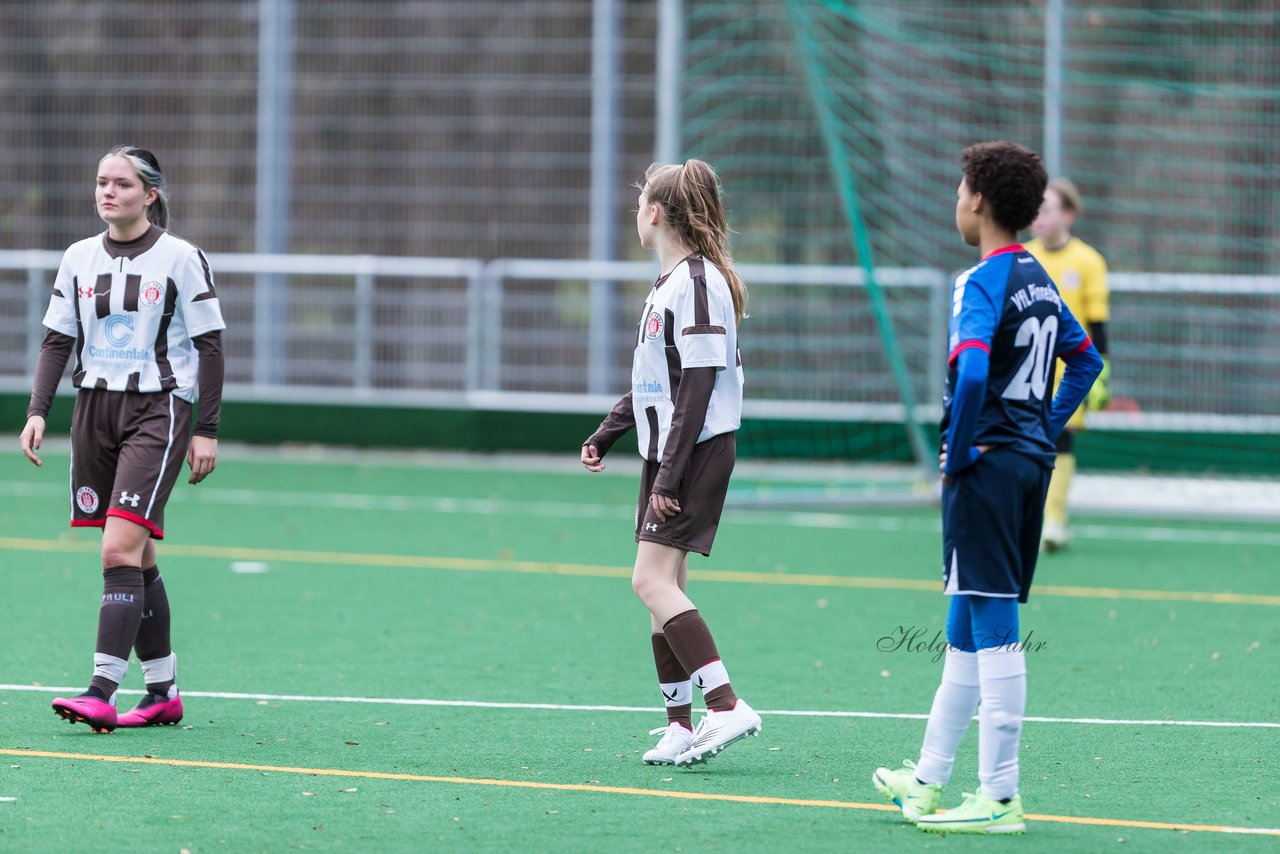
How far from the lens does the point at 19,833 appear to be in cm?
456

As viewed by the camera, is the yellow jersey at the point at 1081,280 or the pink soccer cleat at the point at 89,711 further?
the yellow jersey at the point at 1081,280

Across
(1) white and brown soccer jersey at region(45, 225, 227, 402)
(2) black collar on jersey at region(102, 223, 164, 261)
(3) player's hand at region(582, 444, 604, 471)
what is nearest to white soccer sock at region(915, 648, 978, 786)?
(3) player's hand at region(582, 444, 604, 471)

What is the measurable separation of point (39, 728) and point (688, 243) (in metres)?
2.45

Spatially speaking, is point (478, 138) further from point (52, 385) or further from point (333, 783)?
point (333, 783)

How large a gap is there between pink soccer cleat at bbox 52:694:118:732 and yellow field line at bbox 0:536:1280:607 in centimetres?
415

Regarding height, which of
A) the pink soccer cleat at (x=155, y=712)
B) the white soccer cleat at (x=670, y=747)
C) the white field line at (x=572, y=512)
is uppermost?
the white soccer cleat at (x=670, y=747)

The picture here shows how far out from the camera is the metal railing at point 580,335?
551 inches

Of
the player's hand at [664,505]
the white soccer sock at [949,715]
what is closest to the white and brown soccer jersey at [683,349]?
the player's hand at [664,505]

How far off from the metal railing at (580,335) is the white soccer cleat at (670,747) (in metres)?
9.19

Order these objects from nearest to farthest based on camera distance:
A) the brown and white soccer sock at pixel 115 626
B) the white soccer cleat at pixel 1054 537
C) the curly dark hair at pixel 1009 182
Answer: the curly dark hair at pixel 1009 182 < the brown and white soccer sock at pixel 115 626 < the white soccer cleat at pixel 1054 537

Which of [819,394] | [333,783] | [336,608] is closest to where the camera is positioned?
[333,783]

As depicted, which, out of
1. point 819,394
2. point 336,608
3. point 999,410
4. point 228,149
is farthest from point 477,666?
point 228,149

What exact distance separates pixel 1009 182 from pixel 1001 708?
1.25 m

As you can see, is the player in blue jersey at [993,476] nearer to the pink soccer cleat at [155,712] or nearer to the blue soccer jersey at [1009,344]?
the blue soccer jersey at [1009,344]
